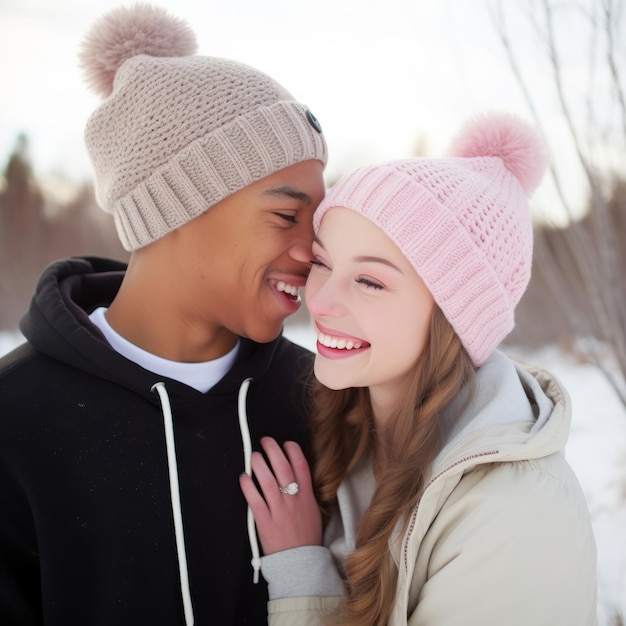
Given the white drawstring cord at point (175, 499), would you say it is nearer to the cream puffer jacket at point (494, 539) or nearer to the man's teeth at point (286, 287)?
the cream puffer jacket at point (494, 539)

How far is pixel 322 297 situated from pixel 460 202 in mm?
→ 482

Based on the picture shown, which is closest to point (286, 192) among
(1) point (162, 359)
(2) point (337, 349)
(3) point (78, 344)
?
(2) point (337, 349)

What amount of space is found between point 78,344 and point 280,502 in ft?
2.64

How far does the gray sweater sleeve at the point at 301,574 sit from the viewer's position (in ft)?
→ 5.55

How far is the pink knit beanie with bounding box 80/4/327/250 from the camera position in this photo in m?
1.89

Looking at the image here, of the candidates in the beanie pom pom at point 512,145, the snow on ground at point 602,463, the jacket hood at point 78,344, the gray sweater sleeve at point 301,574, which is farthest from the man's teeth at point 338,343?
the snow on ground at point 602,463

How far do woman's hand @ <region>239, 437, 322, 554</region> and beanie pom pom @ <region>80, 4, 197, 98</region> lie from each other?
4.83 feet

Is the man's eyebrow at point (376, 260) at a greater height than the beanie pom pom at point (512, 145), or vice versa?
the beanie pom pom at point (512, 145)

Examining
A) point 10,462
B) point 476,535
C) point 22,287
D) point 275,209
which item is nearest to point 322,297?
point 275,209

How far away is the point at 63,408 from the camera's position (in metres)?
1.71

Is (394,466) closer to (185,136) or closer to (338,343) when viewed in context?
(338,343)

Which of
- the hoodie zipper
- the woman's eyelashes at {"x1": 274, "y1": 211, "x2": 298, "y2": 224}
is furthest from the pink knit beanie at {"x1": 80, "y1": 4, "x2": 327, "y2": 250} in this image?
the hoodie zipper

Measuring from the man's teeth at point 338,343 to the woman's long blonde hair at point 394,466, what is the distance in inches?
8.2

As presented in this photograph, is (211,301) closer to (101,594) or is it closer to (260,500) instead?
(260,500)
